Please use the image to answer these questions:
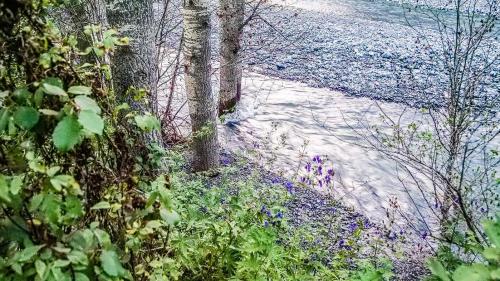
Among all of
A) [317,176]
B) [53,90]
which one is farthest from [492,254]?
[317,176]

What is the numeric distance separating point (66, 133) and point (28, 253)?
0.30m

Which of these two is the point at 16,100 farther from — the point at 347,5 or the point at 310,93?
the point at 347,5

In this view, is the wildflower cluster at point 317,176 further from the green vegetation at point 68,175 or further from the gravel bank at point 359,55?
the gravel bank at point 359,55

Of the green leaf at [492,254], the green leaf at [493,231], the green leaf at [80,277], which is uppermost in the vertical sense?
the green leaf at [493,231]

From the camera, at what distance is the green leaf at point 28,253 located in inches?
41.0

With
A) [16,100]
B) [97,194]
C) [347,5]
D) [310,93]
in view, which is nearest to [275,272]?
[97,194]

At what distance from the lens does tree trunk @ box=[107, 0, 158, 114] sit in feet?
10.2

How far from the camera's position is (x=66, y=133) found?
97 centimetres

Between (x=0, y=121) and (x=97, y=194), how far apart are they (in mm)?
438

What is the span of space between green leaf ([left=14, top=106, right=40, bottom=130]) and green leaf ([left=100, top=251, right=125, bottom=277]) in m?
0.36

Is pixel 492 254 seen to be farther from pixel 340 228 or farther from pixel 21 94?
pixel 340 228

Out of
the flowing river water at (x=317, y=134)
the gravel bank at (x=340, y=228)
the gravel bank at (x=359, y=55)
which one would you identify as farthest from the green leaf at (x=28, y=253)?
the gravel bank at (x=359, y=55)

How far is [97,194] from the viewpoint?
140 centimetres

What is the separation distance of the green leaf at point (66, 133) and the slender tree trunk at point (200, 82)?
364cm
